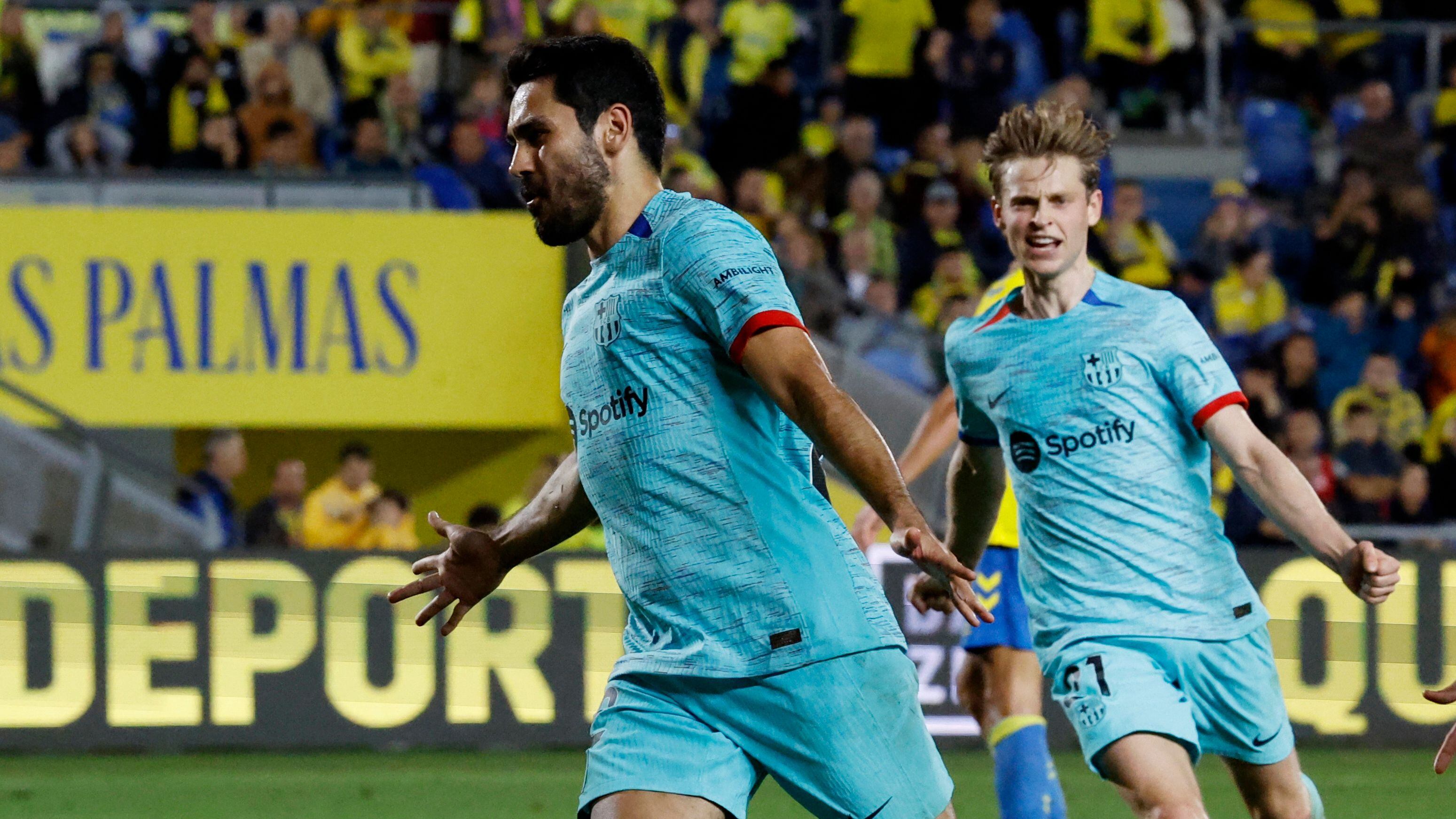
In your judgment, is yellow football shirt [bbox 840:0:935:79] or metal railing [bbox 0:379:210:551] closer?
metal railing [bbox 0:379:210:551]

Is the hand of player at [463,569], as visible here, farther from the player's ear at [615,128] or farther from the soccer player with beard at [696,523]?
the player's ear at [615,128]

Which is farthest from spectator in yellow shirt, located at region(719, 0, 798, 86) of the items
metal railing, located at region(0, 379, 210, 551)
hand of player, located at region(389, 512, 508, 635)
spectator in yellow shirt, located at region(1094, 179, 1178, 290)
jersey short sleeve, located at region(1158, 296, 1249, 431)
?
hand of player, located at region(389, 512, 508, 635)

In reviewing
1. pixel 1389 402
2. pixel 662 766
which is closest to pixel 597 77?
pixel 662 766

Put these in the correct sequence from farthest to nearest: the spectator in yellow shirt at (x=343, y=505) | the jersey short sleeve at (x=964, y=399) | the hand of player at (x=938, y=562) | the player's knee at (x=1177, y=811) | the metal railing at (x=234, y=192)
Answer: the metal railing at (x=234, y=192)
the spectator in yellow shirt at (x=343, y=505)
the jersey short sleeve at (x=964, y=399)
the player's knee at (x=1177, y=811)
the hand of player at (x=938, y=562)

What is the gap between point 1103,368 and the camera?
16.7 ft

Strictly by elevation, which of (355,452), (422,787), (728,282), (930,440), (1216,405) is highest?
(728,282)

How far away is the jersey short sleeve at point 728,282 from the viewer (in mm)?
3633

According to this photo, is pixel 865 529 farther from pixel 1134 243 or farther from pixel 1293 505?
pixel 1134 243

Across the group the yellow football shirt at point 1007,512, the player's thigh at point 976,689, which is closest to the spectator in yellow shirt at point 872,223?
the yellow football shirt at point 1007,512

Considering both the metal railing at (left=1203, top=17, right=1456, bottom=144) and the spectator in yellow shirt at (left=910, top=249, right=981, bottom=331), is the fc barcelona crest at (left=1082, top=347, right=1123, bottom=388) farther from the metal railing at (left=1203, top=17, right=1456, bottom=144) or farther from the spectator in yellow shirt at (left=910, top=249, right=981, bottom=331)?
the metal railing at (left=1203, top=17, right=1456, bottom=144)

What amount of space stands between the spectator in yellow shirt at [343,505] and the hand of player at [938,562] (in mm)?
9262

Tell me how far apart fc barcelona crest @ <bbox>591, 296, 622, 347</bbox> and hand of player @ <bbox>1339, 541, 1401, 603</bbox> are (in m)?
1.68

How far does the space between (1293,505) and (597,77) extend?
1935mm

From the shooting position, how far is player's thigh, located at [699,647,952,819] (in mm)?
3777
